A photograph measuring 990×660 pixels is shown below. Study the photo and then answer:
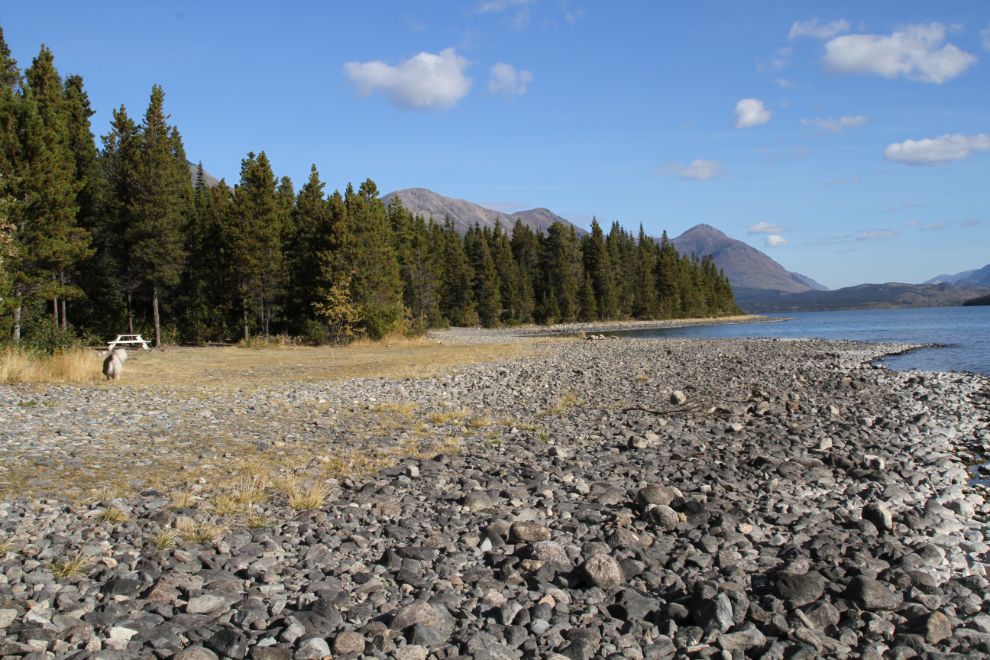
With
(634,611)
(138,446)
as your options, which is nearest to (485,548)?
(634,611)

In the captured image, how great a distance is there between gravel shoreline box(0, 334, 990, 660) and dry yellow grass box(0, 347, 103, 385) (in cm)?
467

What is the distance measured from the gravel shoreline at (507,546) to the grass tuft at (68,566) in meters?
0.05

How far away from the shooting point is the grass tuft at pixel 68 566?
4.57 metres

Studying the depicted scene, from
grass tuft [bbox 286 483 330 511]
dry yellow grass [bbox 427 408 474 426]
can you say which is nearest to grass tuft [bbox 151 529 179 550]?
grass tuft [bbox 286 483 330 511]

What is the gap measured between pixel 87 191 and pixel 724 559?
4037 centimetres

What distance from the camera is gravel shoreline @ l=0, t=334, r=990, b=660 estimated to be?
4160 millimetres

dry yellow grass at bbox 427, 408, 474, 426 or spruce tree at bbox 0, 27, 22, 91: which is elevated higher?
spruce tree at bbox 0, 27, 22, 91

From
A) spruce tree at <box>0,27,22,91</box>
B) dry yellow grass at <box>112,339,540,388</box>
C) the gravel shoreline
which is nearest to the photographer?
the gravel shoreline

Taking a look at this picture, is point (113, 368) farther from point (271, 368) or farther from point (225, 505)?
point (225, 505)

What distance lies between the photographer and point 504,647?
13.4ft

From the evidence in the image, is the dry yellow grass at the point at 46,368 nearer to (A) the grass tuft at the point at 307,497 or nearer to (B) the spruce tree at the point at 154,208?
(A) the grass tuft at the point at 307,497

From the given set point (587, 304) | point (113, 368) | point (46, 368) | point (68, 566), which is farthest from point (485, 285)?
point (68, 566)

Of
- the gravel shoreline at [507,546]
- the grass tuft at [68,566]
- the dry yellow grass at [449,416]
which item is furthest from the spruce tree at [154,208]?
the grass tuft at [68,566]

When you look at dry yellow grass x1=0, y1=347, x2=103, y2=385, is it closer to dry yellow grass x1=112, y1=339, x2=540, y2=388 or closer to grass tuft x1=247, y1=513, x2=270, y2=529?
dry yellow grass x1=112, y1=339, x2=540, y2=388
